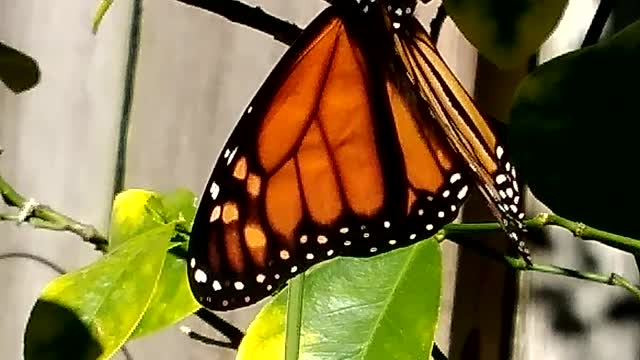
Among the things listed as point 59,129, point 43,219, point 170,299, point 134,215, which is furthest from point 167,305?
point 59,129

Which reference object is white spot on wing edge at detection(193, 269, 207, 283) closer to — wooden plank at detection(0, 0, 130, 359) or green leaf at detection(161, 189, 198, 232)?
green leaf at detection(161, 189, 198, 232)

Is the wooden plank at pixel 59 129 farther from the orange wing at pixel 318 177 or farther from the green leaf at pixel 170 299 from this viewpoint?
the orange wing at pixel 318 177

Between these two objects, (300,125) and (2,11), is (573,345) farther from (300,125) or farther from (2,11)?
(2,11)

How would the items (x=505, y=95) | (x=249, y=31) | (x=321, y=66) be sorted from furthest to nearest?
(x=249, y=31) → (x=505, y=95) → (x=321, y=66)

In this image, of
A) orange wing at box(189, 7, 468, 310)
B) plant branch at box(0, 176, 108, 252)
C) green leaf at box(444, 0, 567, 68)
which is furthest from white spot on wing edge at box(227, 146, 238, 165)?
plant branch at box(0, 176, 108, 252)

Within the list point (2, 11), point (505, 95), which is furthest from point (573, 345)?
point (2, 11)
